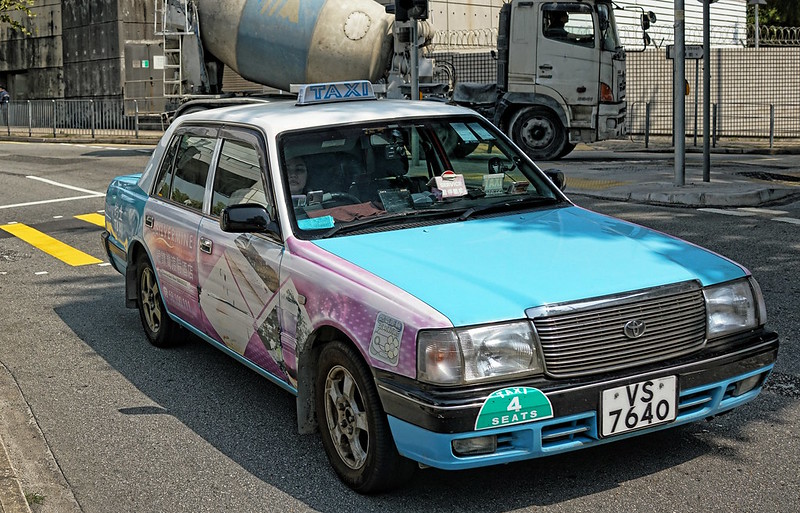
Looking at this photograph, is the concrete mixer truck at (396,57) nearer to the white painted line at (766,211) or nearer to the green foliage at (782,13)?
the white painted line at (766,211)

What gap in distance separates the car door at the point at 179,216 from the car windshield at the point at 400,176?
93 centimetres

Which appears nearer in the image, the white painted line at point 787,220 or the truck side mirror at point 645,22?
the white painted line at point 787,220

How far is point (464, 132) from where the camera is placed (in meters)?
6.09

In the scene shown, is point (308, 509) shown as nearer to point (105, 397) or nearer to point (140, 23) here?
point (105, 397)

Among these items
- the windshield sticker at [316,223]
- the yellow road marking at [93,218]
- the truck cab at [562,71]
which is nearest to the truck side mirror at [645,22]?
the truck cab at [562,71]

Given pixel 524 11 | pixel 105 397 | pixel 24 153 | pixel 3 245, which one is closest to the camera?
pixel 105 397

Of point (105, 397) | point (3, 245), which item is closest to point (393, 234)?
point (105, 397)

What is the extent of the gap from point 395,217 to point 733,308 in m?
1.67

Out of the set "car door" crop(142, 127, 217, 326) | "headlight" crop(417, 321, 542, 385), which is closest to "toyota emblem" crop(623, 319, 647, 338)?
"headlight" crop(417, 321, 542, 385)

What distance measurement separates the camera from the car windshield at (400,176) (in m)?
5.34

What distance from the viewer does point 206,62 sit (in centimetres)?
2303

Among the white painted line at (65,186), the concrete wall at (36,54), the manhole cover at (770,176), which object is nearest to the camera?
the manhole cover at (770,176)

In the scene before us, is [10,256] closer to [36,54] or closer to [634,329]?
[634,329]

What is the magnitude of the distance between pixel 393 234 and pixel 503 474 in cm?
123
